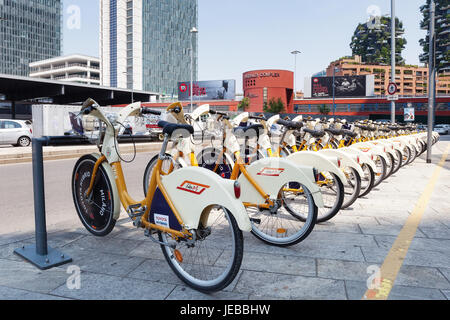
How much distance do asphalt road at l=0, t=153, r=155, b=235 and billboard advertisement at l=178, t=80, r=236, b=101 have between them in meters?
86.6

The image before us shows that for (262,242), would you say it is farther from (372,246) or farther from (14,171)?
(14,171)

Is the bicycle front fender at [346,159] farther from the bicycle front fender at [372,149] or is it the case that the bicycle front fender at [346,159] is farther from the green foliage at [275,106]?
the green foliage at [275,106]

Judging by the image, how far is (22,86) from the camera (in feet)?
105

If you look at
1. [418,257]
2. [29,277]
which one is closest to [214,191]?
[29,277]

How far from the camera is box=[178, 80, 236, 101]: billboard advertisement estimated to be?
3713 inches

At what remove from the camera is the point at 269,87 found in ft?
269

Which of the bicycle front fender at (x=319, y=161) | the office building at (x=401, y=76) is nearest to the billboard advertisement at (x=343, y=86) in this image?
the office building at (x=401, y=76)

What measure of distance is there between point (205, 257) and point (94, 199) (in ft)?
4.49

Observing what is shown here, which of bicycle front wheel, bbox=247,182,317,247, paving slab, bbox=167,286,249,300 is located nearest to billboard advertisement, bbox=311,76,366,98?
bicycle front wheel, bbox=247,182,317,247

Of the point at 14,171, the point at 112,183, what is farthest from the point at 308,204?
the point at 14,171

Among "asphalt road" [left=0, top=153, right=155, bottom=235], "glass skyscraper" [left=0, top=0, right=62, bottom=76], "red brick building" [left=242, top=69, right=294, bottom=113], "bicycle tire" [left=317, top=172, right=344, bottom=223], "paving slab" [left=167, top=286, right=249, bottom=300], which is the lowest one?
"paving slab" [left=167, top=286, right=249, bottom=300]

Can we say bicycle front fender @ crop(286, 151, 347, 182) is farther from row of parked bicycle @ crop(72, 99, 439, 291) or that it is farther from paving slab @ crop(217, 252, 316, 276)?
paving slab @ crop(217, 252, 316, 276)

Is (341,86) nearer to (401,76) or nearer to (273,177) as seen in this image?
(401,76)
